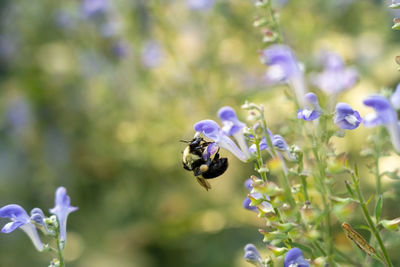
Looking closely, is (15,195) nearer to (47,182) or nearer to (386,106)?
(47,182)

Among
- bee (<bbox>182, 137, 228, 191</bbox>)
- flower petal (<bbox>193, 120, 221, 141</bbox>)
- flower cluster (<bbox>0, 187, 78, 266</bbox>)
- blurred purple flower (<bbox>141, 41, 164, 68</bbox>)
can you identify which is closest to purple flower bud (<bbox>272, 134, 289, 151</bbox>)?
flower petal (<bbox>193, 120, 221, 141</bbox>)

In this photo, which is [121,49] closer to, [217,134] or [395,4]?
[217,134]

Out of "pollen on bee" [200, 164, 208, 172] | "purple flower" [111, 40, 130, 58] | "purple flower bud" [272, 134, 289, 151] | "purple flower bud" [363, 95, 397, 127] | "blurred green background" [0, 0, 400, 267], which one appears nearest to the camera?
"purple flower bud" [363, 95, 397, 127]

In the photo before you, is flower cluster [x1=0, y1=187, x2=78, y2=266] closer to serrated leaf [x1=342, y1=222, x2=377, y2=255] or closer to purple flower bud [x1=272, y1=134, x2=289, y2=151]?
purple flower bud [x1=272, y1=134, x2=289, y2=151]

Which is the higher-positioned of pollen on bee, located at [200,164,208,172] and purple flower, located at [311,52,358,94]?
purple flower, located at [311,52,358,94]

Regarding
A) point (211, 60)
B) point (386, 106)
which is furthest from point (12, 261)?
point (386, 106)

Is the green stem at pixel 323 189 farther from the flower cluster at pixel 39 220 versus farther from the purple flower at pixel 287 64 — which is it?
the flower cluster at pixel 39 220

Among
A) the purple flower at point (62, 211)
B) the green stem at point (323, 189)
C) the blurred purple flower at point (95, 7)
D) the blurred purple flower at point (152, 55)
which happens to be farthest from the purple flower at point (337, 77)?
the blurred purple flower at point (95, 7)
